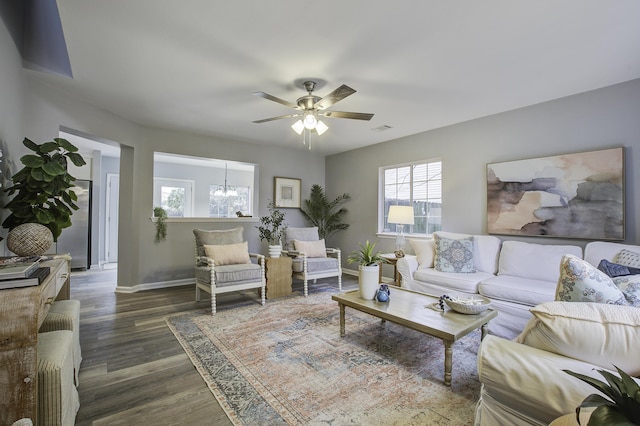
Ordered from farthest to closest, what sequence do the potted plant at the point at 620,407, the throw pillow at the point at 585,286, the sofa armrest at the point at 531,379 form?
the throw pillow at the point at 585,286 < the sofa armrest at the point at 531,379 < the potted plant at the point at 620,407

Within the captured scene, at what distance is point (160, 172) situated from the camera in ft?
24.1

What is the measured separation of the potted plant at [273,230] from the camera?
446 centimetres

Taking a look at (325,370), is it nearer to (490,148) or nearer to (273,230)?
(273,230)

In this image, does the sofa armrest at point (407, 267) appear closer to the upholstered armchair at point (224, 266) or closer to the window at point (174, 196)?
the upholstered armchair at point (224, 266)

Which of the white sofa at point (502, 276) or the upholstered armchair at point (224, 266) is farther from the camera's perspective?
the upholstered armchair at point (224, 266)

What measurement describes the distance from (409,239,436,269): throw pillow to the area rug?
43.7 inches

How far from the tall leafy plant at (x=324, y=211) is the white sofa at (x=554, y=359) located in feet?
15.8

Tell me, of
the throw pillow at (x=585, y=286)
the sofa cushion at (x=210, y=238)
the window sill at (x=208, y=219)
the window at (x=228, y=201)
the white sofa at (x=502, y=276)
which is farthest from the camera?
the window at (x=228, y=201)

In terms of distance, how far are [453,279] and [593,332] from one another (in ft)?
7.81

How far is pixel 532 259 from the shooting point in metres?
3.21

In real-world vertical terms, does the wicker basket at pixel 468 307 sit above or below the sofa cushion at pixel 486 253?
below

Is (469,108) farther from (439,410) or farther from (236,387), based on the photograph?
(236,387)

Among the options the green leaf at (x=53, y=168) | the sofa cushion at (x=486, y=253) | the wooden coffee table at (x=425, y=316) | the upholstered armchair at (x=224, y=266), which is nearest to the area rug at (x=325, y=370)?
the wooden coffee table at (x=425, y=316)

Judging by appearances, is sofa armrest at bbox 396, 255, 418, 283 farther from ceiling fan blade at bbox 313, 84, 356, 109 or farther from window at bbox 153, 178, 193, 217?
window at bbox 153, 178, 193, 217
